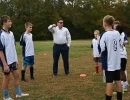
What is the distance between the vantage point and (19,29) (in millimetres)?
61250

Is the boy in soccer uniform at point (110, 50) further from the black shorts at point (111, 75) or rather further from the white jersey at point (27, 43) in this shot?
the white jersey at point (27, 43)

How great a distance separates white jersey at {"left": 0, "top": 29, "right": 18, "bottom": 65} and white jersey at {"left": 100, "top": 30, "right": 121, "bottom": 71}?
7.28 feet

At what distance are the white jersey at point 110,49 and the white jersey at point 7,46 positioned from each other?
7.28ft

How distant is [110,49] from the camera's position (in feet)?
18.3

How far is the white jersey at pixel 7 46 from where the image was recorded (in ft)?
20.5

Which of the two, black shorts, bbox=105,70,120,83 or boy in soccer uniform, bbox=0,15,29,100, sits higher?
boy in soccer uniform, bbox=0,15,29,100

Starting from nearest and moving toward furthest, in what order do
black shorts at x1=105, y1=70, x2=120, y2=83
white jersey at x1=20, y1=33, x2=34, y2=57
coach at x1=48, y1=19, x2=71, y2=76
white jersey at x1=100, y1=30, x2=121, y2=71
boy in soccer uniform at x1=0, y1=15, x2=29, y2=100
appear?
white jersey at x1=100, y1=30, x2=121, y2=71 < black shorts at x1=105, y1=70, x2=120, y2=83 < boy in soccer uniform at x1=0, y1=15, x2=29, y2=100 < white jersey at x1=20, y1=33, x2=34, y2=57 < coach at x1=48, y1=19, x2=71, y2=76

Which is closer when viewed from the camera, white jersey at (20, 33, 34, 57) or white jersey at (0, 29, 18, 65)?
white jersey at (0, 29, 18, 65)

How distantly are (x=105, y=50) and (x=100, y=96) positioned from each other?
1652 mm

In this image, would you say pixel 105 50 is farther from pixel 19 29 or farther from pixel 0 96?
pixel 19 29

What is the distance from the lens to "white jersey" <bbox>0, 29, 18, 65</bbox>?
6.25 meters

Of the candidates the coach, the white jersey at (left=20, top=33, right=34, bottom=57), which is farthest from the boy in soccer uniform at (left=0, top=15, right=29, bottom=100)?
the coach

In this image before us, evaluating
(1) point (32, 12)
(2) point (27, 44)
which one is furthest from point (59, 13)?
(2) point (27, 44)

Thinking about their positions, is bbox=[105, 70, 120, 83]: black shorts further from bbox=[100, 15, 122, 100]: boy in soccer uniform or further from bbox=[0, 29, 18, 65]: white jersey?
bbox=[0, 29, 18, 65]: white jersey
